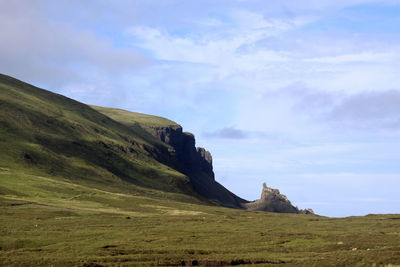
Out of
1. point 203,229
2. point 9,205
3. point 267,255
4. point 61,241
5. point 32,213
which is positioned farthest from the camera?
point 9,205

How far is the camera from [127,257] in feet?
212

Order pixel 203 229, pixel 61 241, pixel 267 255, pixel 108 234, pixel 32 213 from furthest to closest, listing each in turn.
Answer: pixel 32 213
pixel 203 229
pixel 108 234
pixel 61 241
pixel 267 255

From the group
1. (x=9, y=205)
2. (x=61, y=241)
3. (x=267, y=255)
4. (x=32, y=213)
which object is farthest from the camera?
(x=9, y=205)

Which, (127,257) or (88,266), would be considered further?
(127,257)

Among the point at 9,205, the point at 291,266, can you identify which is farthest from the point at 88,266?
the point at 9,205

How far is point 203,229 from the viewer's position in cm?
11212

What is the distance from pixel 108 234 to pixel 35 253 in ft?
89.7

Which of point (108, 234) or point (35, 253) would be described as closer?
point (35, 253)

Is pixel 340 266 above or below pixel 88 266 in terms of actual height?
above

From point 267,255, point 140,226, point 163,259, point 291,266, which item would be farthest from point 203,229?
point 291,266

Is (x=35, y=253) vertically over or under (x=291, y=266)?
under

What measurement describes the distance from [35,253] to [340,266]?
128ft

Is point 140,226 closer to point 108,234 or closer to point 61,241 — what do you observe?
point 108,234

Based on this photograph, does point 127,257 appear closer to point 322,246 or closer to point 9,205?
point 322,246
